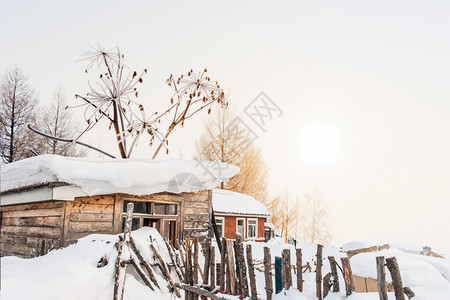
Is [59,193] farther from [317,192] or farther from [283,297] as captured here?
[317,192]

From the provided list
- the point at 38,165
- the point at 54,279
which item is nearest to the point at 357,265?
the point at 54,279

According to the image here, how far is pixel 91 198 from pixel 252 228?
54.9 feet

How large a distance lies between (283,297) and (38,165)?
6605 mm

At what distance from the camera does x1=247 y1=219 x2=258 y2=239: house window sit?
2352cm

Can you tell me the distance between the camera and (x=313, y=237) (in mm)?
34531

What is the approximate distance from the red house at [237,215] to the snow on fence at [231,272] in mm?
13905

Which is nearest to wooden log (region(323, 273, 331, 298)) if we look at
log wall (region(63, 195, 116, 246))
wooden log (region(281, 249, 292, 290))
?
wooden log (region(281, 249, 292, 290))

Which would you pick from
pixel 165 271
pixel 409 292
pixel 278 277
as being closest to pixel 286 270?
pixel 278 277

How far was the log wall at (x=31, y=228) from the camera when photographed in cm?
810

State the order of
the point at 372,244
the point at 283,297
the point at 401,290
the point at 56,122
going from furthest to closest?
the point at 56,122
the point at 372,244
the point at 283,297
the point at 401,290

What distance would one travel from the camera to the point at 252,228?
23.8 metres

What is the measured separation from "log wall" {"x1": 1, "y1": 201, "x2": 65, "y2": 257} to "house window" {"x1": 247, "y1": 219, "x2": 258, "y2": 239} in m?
15.7

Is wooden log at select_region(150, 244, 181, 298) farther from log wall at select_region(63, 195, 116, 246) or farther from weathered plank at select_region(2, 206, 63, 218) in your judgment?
weathered plank at select_region(2, 206, 63, 218)

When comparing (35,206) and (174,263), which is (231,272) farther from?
(35,206)
